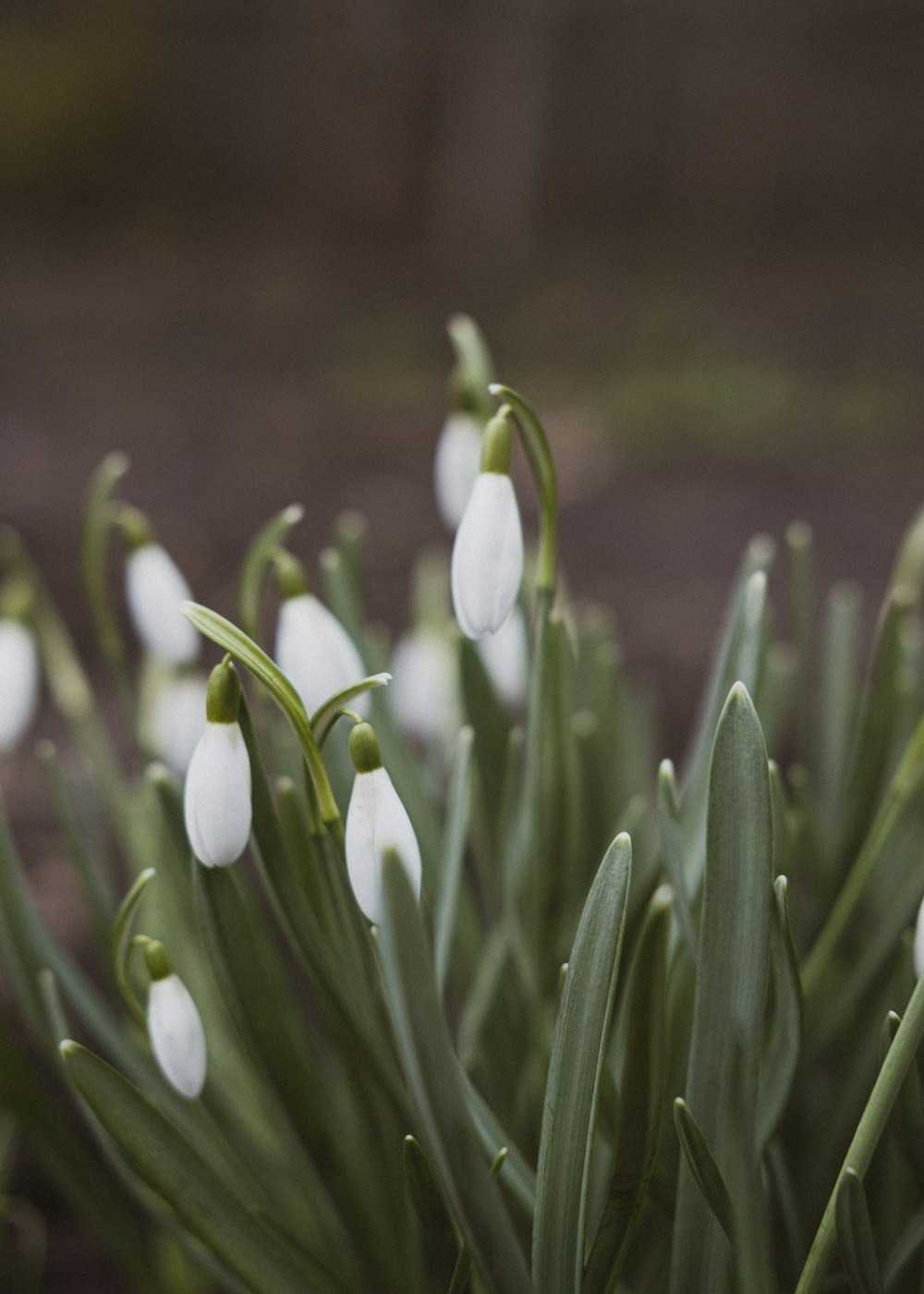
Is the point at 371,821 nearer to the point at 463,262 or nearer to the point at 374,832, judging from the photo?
the point at 374,832

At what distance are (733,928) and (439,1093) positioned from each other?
0.16 meters

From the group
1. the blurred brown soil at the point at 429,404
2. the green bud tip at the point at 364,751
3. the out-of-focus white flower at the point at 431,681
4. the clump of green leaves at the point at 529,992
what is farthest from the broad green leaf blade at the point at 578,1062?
the blurred brown soil at the point at 429,404

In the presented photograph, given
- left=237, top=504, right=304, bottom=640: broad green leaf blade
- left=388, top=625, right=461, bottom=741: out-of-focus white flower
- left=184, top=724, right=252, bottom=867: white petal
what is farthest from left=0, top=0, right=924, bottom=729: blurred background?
left=184, top=724, right=252, bottom=867: white petal

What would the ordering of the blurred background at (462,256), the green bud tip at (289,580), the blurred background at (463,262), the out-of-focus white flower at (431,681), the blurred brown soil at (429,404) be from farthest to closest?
the blurred background at (462,256) → the blurred background at (463,262) → the blurred brown soil at (429,404) → the out-of-focus white flower at (431,681) → the green bud tip at (289,580)

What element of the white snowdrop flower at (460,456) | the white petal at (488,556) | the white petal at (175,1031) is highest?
the white snowdrop flower at (460,456)

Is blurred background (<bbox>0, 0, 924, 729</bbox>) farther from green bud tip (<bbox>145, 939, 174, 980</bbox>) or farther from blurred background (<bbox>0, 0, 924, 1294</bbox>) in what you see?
green bud tip (<bbox>145, 939, 174, 980</bbox>)

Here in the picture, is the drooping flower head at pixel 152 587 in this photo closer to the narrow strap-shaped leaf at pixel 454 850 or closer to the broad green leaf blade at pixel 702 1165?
the narrow strap-shaped leaf at pixel 454 850

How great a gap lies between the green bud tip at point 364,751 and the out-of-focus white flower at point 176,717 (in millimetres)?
388

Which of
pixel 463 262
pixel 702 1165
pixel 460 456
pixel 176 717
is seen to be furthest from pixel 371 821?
pixel 463 262

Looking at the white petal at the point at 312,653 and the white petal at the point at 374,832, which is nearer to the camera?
the white petal at the point at 374,832

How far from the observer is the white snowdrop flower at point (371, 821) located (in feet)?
1.86

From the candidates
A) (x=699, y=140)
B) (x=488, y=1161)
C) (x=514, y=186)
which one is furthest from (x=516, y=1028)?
(x=699, y=140)

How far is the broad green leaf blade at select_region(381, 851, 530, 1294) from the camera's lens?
0.50 m

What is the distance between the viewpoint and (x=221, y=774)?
1.92 ft
